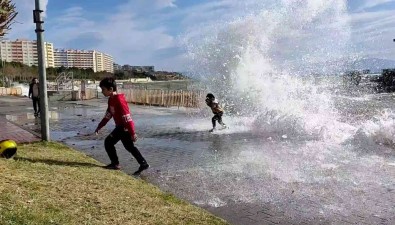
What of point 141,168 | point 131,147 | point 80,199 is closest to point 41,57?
point 131,147

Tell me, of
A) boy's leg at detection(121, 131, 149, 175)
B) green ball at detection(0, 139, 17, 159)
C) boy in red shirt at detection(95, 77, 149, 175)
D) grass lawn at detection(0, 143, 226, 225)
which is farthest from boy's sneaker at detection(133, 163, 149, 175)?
green ball at detection(0, 139, 17, 159)

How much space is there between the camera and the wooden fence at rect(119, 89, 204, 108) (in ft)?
87.9

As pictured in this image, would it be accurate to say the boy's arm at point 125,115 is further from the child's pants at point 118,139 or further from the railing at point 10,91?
the railing at point 10,91

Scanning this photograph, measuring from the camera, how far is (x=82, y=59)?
170 meters

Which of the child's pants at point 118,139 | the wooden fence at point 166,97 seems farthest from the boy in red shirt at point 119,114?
the wooden fence at point 166,97

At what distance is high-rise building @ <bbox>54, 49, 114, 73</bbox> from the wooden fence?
426 ft

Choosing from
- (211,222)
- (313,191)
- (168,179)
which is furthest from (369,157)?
(211,222)

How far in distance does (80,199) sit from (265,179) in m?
3.20

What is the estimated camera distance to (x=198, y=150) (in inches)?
400

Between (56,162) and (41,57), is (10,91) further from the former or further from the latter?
(56,162)

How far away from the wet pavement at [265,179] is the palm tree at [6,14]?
319 centimetres

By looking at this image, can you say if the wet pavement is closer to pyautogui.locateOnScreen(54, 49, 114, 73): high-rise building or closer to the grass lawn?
the grass lawn

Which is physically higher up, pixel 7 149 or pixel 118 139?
pixel 118 139

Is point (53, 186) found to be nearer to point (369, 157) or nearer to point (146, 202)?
point (146, 202)
